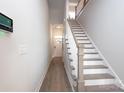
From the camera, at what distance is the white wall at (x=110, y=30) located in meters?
3.21

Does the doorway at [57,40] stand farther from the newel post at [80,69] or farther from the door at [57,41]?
the newel post at [80,69]

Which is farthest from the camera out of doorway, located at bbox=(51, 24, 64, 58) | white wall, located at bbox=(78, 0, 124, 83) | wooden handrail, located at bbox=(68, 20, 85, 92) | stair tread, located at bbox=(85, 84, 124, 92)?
doorway, located at bbox=(51, 24, 64, 58)

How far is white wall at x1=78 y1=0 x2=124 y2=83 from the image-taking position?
321 centimetres

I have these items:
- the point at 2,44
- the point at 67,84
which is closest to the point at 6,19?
the point at 2,44

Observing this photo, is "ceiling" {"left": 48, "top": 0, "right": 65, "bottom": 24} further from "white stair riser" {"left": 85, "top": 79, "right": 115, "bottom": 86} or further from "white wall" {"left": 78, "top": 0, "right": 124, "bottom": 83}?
"white stair riser" {"left": 85, "top": 79, "right": 115, "bottom": 86}

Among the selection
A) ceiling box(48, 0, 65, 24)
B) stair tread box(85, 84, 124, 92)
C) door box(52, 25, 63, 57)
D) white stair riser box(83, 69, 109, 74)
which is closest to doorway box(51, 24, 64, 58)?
A: door box(52, 25, 63, 57)

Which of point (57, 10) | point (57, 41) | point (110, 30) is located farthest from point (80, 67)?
point (57, 41)

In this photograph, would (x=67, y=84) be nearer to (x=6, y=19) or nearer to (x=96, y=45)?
(x=96, y=45)

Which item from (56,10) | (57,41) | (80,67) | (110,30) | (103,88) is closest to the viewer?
(80,67)

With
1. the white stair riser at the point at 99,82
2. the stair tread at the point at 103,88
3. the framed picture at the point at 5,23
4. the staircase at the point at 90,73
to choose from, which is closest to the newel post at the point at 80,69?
the staircase at the point at 90,73

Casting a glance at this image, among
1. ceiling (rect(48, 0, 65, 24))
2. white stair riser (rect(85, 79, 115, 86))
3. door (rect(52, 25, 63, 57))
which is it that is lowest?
white stair riser (rect(85, 79, 115, 86))

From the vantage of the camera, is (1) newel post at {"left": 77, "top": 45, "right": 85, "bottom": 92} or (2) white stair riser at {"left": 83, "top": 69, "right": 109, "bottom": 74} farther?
(2) white stair riser at {"left": 83, "top": 69, "right": 109, "bottom": 74}

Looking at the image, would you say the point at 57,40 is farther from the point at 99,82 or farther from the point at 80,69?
the point at 80,69

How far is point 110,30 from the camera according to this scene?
147 inches
